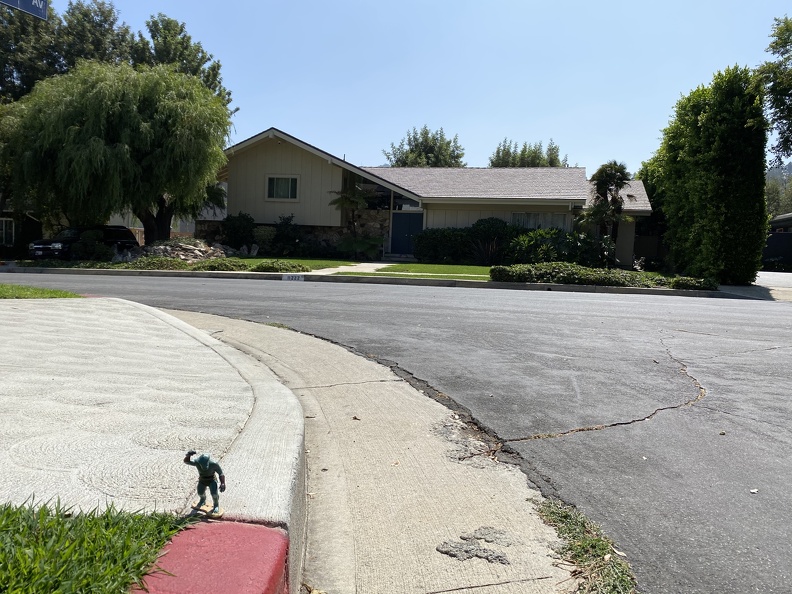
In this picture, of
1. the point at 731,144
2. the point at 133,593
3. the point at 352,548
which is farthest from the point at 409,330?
the point at 731,144

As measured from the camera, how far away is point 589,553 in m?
3.35

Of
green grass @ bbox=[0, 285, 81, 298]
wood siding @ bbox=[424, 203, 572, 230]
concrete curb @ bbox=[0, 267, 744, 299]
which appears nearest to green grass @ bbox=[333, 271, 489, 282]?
concrete curb @ bbox=[0, 267, 744, 299]

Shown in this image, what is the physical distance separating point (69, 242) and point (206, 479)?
83.4 feet

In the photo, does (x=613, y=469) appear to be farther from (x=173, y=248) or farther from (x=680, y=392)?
(x=173, y=248)

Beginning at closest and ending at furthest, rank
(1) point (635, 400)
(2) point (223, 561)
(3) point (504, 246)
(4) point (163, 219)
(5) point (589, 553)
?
(2) point (223, 561), (5) point (589, 553), (1) point (635, 400), (3) point (504, 246), (4) point (163, 219)

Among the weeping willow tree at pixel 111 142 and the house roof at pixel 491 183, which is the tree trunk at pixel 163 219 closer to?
the weeping willow tree at pixel 111 142

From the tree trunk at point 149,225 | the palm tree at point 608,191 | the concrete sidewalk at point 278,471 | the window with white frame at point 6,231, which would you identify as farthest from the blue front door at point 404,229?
the concrete sidewalk at point 278,471

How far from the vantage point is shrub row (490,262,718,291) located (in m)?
18.4

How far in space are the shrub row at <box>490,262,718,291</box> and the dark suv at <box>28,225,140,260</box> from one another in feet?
52.5

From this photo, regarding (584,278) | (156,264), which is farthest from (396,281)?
(156,264)

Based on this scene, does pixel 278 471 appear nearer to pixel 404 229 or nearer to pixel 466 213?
pixel 466 213

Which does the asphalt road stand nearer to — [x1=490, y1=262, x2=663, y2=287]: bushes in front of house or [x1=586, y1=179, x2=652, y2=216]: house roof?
[x1=490, y1=262, x2=663, y2=287]: bushes in front of house

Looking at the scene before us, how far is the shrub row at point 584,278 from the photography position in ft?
60.2

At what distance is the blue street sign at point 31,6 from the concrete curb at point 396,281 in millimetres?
12364
